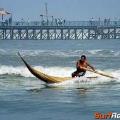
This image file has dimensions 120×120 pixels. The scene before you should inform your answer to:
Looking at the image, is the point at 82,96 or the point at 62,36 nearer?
the point at 82,96

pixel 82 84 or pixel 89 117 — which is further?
pixel 82 84

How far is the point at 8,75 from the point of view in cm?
2789

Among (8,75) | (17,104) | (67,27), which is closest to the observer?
(17,104)

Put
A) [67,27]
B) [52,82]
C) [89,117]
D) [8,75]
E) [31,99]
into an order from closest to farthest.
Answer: [89,117] → [31,99] → [52,82] → [8,75] → [67,27]

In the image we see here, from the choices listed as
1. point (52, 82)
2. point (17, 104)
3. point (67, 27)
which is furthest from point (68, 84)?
point (67, 27)

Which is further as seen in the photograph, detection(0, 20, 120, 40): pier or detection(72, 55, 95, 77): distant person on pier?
detection(0, 20, 120, 40): pier

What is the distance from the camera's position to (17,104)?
640 inches

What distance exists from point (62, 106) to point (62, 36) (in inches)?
3921

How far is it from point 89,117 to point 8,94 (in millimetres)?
4852

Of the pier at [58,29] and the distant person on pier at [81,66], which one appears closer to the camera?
the distant person on pier at [81,66]

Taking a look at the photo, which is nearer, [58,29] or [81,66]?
[81,66]

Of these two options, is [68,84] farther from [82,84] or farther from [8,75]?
[8,75]

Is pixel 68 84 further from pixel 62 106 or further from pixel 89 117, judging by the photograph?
pixel 89 117

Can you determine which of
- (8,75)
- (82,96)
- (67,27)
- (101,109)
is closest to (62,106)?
(101,109)
